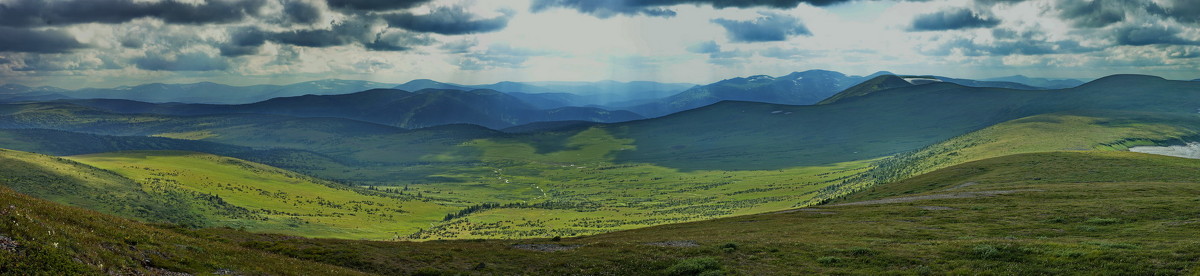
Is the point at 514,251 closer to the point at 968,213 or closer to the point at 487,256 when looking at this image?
the point at 487,256

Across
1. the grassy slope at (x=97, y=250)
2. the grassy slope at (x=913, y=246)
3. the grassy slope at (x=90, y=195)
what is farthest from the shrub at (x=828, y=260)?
the grassy slope at (x=90, y=195)

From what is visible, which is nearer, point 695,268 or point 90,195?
point 695,268

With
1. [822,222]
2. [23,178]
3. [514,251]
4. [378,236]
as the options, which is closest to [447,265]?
[514,251]

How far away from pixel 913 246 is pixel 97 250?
1794 inches

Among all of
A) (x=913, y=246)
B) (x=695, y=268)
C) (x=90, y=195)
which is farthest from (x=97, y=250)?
(x=90, y=195)

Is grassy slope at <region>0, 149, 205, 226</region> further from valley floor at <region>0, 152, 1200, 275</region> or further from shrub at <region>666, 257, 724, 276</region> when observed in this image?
shrub at <region>666, 257, 724, 276</region>

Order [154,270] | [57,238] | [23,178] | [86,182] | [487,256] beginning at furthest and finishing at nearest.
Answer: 1. [86,182]
2. [23,178]
3. [487,256]
4. [154,270]
5. [57,238]

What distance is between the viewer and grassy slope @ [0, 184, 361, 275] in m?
18.0

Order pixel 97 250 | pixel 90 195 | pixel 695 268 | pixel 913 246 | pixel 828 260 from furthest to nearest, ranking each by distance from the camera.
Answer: pixel 90 195
pixel 913 246
pixel 828 260
pixel 695 268
pixel 97 250

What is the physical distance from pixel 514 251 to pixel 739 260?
19.4m

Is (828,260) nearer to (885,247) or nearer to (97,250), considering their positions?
(885,247)

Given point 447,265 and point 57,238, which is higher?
point 57,238

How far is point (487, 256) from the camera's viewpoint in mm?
45062

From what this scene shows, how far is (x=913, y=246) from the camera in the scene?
40.2 metres
